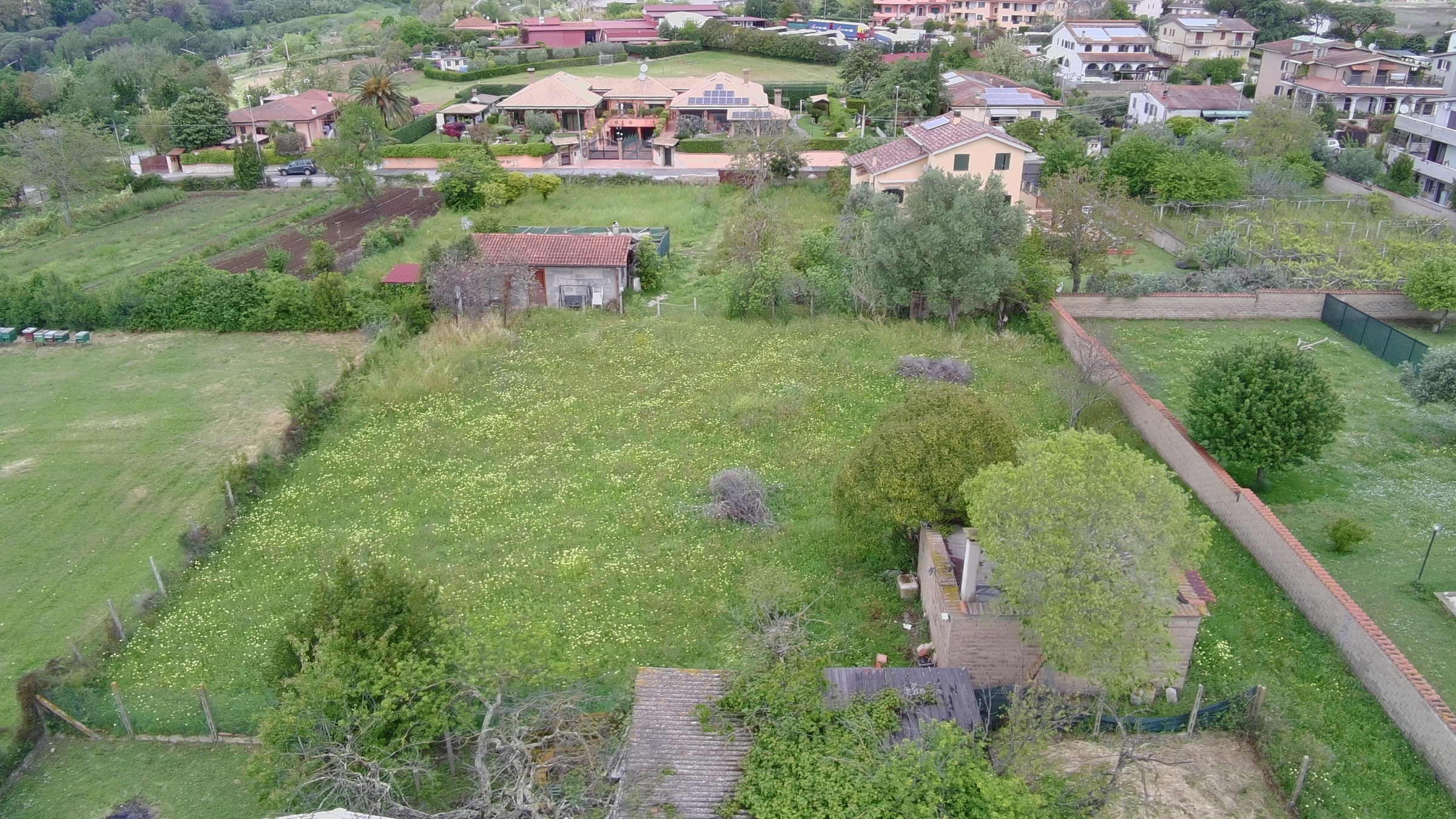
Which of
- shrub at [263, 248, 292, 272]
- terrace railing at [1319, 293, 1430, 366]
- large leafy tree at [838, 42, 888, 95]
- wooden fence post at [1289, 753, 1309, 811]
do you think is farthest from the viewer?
large leafy tree at [838, 42, 888, 95]

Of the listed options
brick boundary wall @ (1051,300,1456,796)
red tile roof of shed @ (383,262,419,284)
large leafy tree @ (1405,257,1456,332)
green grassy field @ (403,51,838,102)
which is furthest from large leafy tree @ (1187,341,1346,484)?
green grassy field @ (403,51,838,102)

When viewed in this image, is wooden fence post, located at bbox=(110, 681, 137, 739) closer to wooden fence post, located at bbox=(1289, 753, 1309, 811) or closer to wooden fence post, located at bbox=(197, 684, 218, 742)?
wooden fence post, located at bbox=(197, 684, 218, 742)

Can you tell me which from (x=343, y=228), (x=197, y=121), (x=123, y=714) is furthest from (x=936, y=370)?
(x=197, y=121)

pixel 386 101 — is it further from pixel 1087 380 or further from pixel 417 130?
pixel 1087 380

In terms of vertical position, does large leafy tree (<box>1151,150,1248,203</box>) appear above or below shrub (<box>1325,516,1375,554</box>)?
above

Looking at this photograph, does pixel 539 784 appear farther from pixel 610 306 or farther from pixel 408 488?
pixel 610 306

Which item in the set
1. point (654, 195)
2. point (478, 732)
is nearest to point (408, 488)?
point (478, 732)
